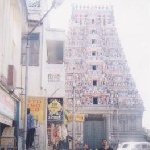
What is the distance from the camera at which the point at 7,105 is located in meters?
11.6

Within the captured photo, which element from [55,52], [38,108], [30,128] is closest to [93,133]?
[55,52]

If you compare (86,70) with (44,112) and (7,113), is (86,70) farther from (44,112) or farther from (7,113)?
(7,113)

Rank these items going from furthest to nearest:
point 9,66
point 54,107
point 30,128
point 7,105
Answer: point 54,107 < point 30,128 < point 9,66 < point 7,105

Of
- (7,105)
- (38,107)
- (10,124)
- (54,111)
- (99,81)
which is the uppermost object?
(99,81)

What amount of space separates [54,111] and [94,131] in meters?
28.6

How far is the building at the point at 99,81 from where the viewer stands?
154 ft

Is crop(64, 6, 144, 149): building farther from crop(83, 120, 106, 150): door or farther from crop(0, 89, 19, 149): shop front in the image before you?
crop(0, 89, 19, 149): shop front

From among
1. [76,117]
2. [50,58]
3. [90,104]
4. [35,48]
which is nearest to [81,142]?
[90,104]

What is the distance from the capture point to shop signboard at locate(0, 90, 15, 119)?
10523 mm

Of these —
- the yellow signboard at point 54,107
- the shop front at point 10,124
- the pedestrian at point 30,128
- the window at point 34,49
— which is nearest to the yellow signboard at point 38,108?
the yellow signboard at point 54,107

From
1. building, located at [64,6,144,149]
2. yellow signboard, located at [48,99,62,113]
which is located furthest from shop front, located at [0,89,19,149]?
building, located at [64,6,144,149]

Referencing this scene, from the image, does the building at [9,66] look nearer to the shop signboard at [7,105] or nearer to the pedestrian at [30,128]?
the shop signboard at [7,105]

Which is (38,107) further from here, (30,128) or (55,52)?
(30,128)

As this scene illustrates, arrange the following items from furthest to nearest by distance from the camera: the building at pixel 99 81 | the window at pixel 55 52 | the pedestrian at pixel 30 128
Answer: the building at pixel 99 81
the window at pixel 55 52
the pedestrian at pixel 30 128
